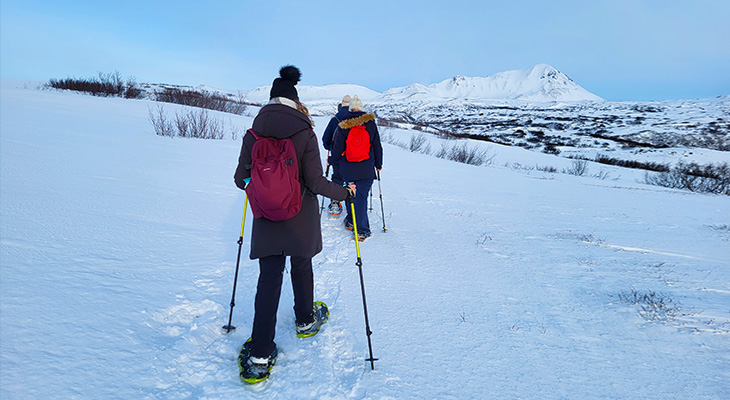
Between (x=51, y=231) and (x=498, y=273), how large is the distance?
16.5 feet

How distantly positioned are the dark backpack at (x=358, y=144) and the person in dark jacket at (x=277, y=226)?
2094 millimetres

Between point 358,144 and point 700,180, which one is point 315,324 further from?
point 700,180

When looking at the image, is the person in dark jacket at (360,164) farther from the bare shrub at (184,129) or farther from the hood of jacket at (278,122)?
the bare shrub at (184,129)

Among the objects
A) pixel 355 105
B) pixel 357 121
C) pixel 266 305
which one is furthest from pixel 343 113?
pixel 266 305

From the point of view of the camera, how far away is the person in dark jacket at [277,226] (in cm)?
197

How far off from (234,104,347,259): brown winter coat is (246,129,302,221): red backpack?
0.27 ft

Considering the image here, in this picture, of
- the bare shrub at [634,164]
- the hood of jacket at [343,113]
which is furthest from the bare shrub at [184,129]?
the bare shrub at [634,164]

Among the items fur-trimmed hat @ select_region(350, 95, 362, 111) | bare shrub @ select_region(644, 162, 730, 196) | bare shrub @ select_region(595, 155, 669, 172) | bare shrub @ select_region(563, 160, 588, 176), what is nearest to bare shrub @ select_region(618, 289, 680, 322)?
fur-trimmed hat @ select_region(350, 95, 362, 111)

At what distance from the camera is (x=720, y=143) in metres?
29.9

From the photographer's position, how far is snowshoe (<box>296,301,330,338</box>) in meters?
2.42

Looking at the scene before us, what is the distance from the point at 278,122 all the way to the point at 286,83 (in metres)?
0.38

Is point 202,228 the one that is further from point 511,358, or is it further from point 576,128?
point 576,128

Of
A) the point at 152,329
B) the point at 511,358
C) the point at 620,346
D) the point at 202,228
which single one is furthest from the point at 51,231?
the point at 620,346

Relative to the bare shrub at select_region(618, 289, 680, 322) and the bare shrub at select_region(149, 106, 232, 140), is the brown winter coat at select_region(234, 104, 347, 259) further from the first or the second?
the bare shrub at select_region(149, 106, 232, 140)
